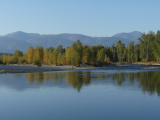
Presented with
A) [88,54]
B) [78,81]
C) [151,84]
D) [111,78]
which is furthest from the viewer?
[88,54]

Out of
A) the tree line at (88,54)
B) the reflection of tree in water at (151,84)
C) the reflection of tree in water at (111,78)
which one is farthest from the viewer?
the tree line at (88,54)

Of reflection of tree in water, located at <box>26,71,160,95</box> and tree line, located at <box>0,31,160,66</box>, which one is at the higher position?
tree line, located at <box>0,31,160,66</box>

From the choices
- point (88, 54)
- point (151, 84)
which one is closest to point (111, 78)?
point (151, 84)

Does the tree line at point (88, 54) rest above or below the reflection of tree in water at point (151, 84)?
above

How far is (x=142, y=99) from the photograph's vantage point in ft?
84.8

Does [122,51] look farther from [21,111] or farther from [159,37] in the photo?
[21,111]

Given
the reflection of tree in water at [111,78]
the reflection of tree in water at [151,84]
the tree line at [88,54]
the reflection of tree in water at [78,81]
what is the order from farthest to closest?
the tree line at [88,54], the reflection of tree in water at [78,81], the reflection of tree in water at [111,78], the reflection of tree in water at [151,84]

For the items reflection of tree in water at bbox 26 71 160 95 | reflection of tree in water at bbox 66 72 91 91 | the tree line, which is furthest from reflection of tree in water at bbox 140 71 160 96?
the tree line

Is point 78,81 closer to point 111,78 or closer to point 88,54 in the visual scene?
point 111,78

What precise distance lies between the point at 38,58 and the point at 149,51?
68.5 metres

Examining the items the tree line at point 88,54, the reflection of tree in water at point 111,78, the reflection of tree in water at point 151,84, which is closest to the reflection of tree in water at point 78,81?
the reflection of tree in water at point 111,78

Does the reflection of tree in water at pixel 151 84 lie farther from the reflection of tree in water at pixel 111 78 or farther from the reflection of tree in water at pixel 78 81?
the reflection of tree in water at pixel 78 81

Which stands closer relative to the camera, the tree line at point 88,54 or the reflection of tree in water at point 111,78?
the reflection of tree in water at point 111,78

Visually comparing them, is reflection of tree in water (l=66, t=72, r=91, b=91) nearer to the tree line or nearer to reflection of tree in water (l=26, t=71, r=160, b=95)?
reflection of tree in water (l=26, t=71, r=160, b=95)
